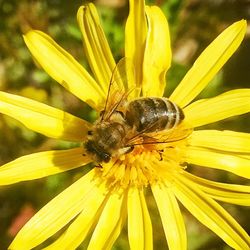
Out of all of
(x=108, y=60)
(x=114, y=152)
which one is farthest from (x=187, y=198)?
(x=108, y=60)

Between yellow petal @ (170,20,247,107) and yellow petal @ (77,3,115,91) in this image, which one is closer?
yellow petal @ (77,3,115,91)

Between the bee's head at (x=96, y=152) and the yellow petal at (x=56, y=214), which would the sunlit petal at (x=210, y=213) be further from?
the bee's head at (x=96, y=152)

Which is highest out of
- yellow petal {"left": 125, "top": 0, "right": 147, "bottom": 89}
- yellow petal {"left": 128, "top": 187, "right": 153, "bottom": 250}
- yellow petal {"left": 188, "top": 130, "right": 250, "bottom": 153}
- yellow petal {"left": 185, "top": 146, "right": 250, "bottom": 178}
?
yellow petal {"left": 125, "top": 0, "right": 147, "bottom": 89}

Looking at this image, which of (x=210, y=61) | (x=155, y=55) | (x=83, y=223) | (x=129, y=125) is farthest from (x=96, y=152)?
(x=210, y=61)

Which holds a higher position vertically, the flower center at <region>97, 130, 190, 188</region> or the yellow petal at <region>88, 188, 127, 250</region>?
the flower center at <region>97, 130, 190, 188</region>

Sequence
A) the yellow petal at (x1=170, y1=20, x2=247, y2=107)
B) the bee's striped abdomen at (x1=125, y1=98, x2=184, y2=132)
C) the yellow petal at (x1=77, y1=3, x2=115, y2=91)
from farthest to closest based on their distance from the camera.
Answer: the yellow petal at (x1=170, y1=20, x2=247, y2=107)
the yellow petal at (x1=77, y1=3, x2=115, y2=91)
the bee's striped abdomen at (x1=125, y1=98, x2=184, y2=132)

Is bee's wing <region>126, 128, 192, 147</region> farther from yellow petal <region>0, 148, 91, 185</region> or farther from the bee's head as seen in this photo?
yellow petal <region>0, 148, 91, 185</region>

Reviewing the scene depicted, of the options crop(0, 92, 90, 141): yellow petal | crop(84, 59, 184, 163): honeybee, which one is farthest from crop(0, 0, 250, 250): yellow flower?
crop(84, 59, 184, 163): honeybee

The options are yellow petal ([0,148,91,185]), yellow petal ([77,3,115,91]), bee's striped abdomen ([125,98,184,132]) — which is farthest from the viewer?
yellow petal ([77,3,115,91])

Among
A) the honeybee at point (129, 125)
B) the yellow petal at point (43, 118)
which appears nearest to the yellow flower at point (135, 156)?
the yellow petal at point (43, 118)
